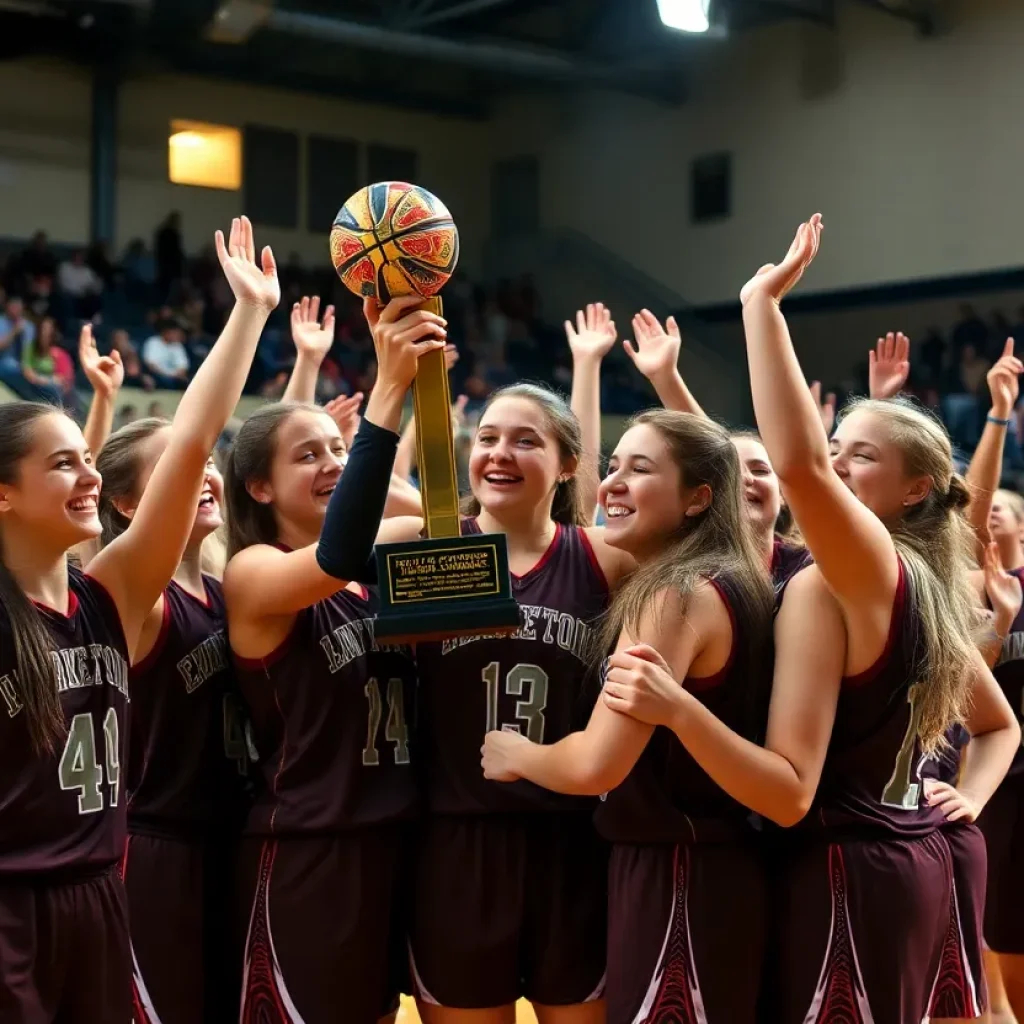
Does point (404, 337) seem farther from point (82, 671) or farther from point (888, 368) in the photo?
point (888, 368)

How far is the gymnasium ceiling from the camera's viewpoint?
15008 mm

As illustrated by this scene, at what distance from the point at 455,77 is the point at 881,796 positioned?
17.7 meters

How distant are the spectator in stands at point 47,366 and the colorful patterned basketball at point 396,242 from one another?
30.8 ft

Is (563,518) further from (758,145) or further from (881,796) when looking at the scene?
(758,145)

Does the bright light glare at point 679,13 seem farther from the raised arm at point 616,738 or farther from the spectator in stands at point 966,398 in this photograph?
the raised arm at point 616,738

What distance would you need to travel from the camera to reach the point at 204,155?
17609 millimetres

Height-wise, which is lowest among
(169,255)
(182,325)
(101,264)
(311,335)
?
(311,335)

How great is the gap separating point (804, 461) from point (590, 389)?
1.58 metres

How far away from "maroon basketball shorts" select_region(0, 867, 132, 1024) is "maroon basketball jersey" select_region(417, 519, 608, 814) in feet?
2.50

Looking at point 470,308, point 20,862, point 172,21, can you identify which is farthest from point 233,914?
point 470,308

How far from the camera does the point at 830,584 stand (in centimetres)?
274

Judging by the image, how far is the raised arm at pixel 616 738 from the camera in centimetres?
272

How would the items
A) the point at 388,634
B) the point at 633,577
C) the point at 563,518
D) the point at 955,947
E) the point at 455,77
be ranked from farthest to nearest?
1. the point at 455,77
2. the point at 563,518
3. the point at 955,947
4. the point at 633,577
5. the point at 388,634

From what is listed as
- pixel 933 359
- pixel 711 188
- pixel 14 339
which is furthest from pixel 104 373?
pixel 711 188
